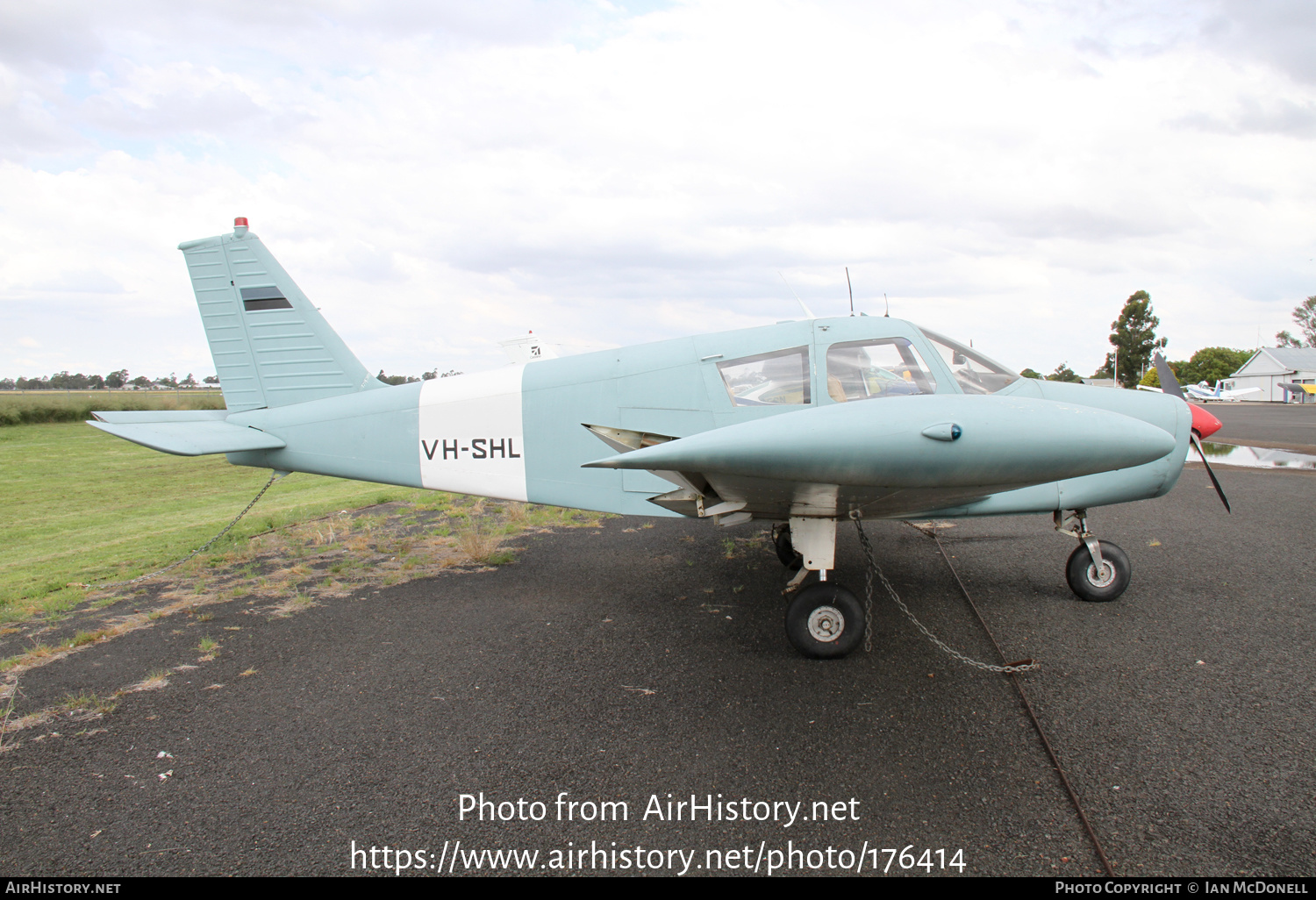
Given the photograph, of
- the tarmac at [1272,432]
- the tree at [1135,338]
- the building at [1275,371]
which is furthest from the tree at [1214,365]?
Result: the tarmac at [1272,432]

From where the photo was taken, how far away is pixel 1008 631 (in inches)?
178

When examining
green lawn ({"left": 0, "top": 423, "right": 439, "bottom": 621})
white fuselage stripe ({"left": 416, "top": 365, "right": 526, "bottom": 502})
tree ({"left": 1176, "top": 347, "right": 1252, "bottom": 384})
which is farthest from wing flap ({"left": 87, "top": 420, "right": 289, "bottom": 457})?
tree ({"left": 1176, "top": 347, "right": 1252, "bottom": 384})

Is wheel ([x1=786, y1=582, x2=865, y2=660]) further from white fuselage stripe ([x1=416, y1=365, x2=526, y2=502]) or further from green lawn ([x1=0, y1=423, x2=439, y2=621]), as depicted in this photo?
green lawn ([x1=0, y1=423, x2=439, y2=621])

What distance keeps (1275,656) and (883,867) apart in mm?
Result: 3522

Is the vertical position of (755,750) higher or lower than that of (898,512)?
lower

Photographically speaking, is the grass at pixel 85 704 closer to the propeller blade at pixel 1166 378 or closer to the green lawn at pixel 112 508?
the green lawn at pixel 112 508

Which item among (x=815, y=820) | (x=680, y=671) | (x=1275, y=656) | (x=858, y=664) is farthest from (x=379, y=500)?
(x=1275, y=656)

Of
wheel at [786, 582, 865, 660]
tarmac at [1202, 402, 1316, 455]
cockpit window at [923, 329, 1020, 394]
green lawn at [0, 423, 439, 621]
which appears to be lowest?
tarmac at [1202, 402, 1316, 455]

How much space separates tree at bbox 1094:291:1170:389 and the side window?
185ft

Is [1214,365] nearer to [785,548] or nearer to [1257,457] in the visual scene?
[1257,457]

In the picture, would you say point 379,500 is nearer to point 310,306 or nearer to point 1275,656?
point 310,306

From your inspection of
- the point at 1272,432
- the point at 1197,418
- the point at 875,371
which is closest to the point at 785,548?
the point at 875,371

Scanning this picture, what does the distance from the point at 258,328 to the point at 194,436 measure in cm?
122

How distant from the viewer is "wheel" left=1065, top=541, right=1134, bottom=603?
5.02m
